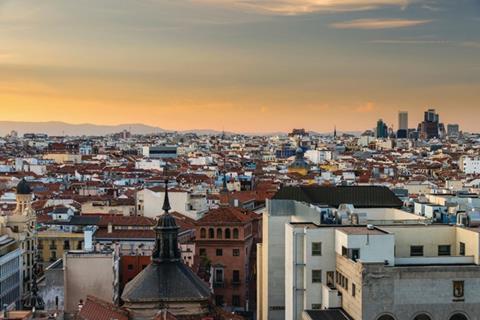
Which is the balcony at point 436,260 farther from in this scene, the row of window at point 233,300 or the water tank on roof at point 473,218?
the row of window at point 233,300

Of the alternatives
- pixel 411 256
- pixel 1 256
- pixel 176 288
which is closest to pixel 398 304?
pixel 411 256

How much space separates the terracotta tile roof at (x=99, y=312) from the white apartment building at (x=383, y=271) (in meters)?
7.63

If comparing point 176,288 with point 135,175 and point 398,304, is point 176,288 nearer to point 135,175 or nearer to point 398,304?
point 398,304

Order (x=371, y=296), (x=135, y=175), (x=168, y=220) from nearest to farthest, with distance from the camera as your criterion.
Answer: (x=371, y=296) → (x=168, y=220) → (x=135, y=175)

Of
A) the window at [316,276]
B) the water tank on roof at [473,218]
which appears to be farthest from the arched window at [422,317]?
the water tank on roof at [473,218]

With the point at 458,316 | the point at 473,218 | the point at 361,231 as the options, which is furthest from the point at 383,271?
the point at 473,218

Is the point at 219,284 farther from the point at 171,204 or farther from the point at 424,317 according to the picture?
the point at 424,317

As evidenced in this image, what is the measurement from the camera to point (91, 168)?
178875mm

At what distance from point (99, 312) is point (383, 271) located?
11.8 metres

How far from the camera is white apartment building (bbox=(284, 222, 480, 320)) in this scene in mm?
35219

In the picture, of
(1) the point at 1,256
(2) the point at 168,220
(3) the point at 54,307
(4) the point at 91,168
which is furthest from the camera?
(4) the point at 91,168

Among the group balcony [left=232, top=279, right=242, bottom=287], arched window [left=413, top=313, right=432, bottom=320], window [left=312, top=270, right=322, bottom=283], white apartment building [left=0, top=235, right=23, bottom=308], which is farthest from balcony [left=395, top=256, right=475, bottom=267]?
balcony [left=232, top=279, right=242, bottom=287]

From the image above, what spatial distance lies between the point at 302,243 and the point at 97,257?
45.6ft

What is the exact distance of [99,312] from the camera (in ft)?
125
